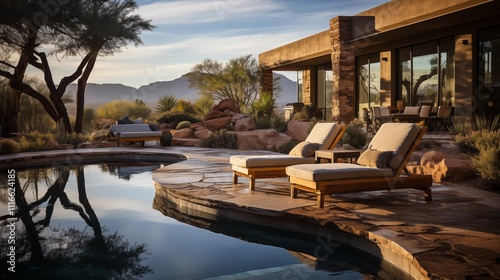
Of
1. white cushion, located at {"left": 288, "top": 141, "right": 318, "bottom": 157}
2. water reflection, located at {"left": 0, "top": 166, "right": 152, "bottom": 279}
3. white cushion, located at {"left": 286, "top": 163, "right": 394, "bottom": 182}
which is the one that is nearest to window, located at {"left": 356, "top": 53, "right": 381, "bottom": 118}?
white cushion, located at {"left": 288, "top": 141, "right": 318, "bottom": 157}

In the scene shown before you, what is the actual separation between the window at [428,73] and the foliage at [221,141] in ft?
20.8

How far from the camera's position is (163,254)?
5184 mm

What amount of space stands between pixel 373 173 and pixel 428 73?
1230 cm

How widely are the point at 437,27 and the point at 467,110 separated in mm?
2690

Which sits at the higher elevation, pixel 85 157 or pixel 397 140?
pixel 397 140

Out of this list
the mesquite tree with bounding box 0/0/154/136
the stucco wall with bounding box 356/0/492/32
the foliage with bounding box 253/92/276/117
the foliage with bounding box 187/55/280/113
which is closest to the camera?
the stucco wall with bounding box 356/0/492/32

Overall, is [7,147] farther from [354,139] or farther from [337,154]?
[337,154]

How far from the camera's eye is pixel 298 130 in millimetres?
14547

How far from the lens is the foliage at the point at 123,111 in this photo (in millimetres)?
26364

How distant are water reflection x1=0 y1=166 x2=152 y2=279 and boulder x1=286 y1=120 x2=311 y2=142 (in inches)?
294

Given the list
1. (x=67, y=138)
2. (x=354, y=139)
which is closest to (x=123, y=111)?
(x=67, y=138)

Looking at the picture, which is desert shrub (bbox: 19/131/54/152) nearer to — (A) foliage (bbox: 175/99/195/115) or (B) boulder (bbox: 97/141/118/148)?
(B) boulder (bbox: 97/141/118/148)

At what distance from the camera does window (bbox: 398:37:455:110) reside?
52.7ft

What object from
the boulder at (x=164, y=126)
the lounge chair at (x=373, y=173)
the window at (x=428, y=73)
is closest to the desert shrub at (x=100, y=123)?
the boulder at (x=164, y=126)
